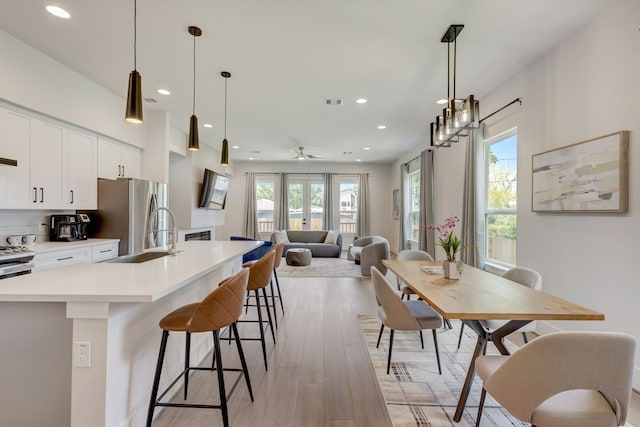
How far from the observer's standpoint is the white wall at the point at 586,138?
2145 millimetres

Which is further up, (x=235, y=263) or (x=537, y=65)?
(x=537, y=65)

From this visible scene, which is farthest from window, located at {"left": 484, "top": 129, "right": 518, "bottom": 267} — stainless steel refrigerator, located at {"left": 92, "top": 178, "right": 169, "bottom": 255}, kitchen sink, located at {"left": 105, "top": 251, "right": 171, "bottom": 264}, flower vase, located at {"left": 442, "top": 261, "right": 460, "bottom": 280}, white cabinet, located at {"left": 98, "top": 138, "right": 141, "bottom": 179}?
white cabinet, located at {"left": 98, "top": 138, "right": 141, "bottom": 179}

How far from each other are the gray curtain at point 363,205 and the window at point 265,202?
2762 millimetres

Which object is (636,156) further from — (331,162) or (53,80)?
(331,162)

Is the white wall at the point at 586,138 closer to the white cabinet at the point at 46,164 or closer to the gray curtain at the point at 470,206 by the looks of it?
the gray curtain at the point at 470,206

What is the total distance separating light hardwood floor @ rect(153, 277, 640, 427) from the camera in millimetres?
1842

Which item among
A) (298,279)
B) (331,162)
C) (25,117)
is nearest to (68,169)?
(25,117)

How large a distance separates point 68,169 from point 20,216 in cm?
69

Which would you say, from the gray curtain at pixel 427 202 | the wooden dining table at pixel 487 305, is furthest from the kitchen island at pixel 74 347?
the gray curtain at pixel 427 202

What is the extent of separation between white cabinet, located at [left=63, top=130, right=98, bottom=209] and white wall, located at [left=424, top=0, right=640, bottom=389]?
523 cm

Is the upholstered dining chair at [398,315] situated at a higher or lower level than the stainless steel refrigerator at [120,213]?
lower

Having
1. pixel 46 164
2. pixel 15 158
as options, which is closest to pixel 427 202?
pixel 46 164

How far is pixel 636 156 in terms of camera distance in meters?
2.12

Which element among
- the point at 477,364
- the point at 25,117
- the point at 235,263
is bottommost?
the point at 477,364
